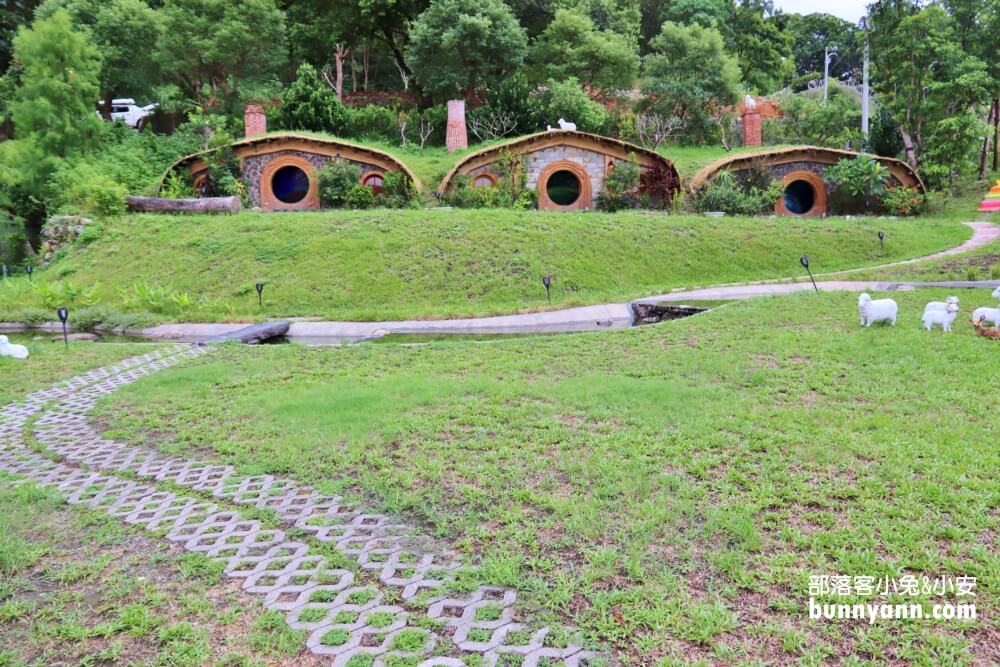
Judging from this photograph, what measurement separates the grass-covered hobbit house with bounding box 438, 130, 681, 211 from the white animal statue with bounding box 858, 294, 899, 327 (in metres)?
15.4

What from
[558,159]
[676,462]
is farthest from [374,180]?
[676,462]

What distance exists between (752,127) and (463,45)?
48.0 ft

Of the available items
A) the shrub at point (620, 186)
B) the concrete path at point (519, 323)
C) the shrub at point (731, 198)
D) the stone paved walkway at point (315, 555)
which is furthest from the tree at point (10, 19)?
the stone paved walkway at point (315, 555)

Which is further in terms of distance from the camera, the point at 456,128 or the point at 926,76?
the point at 926,76

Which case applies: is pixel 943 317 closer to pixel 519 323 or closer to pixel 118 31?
→ pixel 519 323

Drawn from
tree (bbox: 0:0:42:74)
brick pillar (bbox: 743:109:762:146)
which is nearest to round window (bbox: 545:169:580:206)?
brick pillar (bbox: 743:109:762:146)

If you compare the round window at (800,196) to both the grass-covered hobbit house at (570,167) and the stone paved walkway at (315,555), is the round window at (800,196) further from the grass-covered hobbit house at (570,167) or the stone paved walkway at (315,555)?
the stone paved walkway at (315,555)

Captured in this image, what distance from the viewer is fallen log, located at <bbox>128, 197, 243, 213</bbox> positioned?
2083 centimetres

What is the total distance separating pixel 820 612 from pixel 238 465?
4.44 meters

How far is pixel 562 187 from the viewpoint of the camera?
23.7m

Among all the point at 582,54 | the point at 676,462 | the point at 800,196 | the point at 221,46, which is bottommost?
the point at 676,462

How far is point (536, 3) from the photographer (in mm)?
35406

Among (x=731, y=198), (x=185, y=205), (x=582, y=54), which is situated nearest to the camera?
(x=185, y=205)

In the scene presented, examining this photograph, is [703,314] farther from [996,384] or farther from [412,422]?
[412,422]
